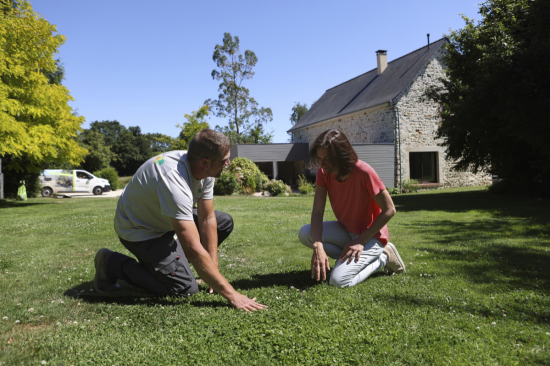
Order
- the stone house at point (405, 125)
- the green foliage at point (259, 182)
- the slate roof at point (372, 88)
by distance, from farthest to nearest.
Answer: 1. the slate roof at point (372, 88)
2. the stone house at point (405, 125)
3. the green foliage at point (259, 182)

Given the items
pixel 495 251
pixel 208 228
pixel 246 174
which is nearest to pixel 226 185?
pixel 246 174

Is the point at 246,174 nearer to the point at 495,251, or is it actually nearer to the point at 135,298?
the point at 495,251

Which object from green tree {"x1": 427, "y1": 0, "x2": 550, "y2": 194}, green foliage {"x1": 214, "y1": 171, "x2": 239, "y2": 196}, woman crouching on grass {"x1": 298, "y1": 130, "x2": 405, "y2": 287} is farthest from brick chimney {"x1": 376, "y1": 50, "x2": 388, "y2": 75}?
woman crouching on grass {"x1": 298, "y1": 130, "x2": 405, "y2": 287}

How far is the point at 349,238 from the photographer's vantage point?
3883mm

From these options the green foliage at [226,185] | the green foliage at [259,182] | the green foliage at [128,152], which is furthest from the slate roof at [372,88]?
the green foliage at [128,152]

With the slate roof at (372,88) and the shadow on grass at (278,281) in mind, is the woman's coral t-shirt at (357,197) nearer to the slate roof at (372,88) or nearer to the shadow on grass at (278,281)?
the shadow on grass at (278,281)

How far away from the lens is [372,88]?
82.1ft

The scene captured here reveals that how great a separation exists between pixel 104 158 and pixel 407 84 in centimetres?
2923

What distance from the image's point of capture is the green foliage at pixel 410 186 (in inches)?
846

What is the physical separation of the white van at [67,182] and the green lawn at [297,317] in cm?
2184

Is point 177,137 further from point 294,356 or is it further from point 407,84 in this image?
point 294,356

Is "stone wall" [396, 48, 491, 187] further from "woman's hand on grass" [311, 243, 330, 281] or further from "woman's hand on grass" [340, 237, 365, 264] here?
"woman's hand on grass" [311, 243, 330, 281]

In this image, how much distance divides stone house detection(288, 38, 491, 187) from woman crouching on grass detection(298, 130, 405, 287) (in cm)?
1768

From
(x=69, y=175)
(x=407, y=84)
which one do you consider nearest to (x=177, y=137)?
(x=69, y=175)
